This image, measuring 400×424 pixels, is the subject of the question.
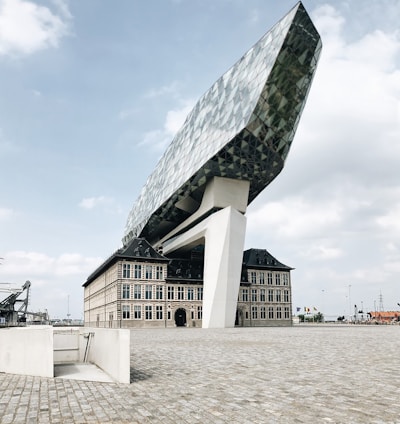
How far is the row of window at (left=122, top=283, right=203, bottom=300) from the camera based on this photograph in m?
63.5

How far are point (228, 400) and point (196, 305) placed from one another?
61.8 m

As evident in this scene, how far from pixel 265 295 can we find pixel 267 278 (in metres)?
3.06

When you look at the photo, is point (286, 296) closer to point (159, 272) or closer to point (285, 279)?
point (285, 279)

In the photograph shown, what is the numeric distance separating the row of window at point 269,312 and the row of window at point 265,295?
1348 mm

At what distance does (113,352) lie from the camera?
40.1 ft

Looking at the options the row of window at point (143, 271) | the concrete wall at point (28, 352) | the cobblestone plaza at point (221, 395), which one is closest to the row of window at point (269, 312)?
the row of window at point (143, 271)

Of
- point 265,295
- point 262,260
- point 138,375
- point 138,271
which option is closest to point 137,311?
point 138,271

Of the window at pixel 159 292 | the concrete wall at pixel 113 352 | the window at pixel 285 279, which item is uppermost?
the window at pixel 285 279

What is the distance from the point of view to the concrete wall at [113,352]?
441 inches

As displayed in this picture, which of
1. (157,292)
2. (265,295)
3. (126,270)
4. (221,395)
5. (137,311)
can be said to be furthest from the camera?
(265,295)

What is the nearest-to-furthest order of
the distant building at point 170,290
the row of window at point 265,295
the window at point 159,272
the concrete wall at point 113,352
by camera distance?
the concrete wall at point 113,352, the distant building at point 170,290, the window at point 159,272, the row of window at point 265,295

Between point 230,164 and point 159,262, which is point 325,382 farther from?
point 159,262

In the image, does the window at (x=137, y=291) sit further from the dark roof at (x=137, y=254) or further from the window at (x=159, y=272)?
the dark roof at (x=137, y=254)

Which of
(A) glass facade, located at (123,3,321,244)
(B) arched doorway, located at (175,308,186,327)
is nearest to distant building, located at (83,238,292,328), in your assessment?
(B) arched doorway, located at (175,308,186,327)
